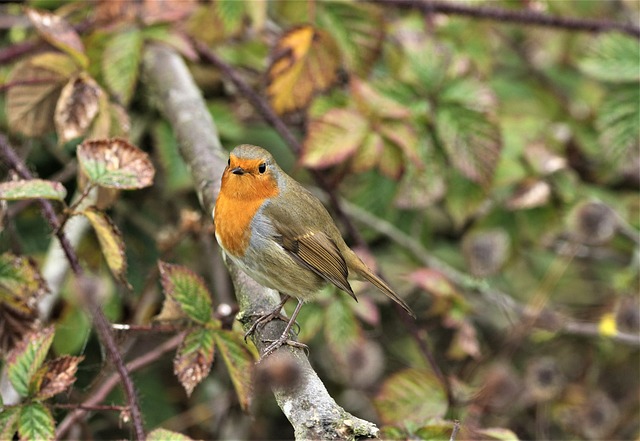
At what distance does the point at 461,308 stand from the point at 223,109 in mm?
1322

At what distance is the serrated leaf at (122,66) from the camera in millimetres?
2875

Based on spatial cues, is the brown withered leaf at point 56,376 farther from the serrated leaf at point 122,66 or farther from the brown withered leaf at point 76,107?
the serrated leaf at point 122,66

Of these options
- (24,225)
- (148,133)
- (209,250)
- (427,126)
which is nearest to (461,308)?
(427,126)

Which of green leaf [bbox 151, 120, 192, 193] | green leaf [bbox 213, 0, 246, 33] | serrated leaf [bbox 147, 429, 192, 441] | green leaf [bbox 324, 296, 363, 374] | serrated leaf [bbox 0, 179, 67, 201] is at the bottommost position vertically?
green leaf [bbox 324, 296, 363, 374]

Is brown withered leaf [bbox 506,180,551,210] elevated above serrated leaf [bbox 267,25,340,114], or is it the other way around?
serrated leaf [bbox 267,25,340,114]

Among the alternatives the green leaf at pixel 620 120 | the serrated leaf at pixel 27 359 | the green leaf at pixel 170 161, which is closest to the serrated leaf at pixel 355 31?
the green leaf at pixel 170 161

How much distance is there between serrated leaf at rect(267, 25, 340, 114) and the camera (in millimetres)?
3156

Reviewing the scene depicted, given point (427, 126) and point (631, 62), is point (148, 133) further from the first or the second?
point (631, 62)

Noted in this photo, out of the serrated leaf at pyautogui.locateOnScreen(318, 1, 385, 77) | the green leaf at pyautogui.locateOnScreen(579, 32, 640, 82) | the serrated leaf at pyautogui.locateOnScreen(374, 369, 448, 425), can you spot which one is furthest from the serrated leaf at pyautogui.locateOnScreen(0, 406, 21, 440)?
the green leaf at pyautogui.locateOnScreen(579, 32, 640, 82)

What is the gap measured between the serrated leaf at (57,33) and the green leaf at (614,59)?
2.01 metres

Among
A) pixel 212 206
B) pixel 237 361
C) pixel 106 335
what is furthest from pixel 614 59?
pixel 106 335

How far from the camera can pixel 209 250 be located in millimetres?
3436

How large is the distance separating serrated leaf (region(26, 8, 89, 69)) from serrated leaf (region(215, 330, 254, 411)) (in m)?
1.18

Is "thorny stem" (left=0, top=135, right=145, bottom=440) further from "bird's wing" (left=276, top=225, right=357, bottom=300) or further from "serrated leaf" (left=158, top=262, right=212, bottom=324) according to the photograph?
"bird's wing" (left=276, top=225, right=357, bottom=300)
